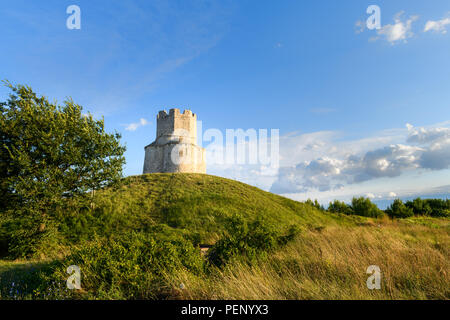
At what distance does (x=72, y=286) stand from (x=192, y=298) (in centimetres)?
364

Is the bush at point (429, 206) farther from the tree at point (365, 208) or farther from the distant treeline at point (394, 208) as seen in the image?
the tree at point (365, 208)

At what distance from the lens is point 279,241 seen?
31.0 feet

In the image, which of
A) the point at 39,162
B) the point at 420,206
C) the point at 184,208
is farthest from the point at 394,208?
the point at 39,162

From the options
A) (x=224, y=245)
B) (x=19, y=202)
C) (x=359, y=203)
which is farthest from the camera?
(x=359, y=203)

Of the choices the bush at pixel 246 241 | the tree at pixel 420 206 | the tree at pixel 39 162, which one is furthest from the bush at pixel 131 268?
the tree at pixel 420 206

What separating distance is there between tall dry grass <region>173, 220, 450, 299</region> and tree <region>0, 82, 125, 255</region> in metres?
13.5

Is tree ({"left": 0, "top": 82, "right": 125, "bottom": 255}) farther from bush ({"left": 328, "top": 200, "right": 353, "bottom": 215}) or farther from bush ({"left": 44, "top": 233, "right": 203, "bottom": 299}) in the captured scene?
bush ({"left": 328, "top": 200, "right": 353, "bottom": 215})

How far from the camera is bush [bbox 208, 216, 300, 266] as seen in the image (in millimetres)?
7734

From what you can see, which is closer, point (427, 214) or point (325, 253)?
point (325, 253)

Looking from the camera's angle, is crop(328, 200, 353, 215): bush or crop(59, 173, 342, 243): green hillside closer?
crop(59, 173, 342, 243): green hillside

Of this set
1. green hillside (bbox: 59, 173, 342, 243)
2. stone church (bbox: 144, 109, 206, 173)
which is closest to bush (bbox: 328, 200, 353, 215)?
green hillside (bbox: 59, 173, 342, 243)
